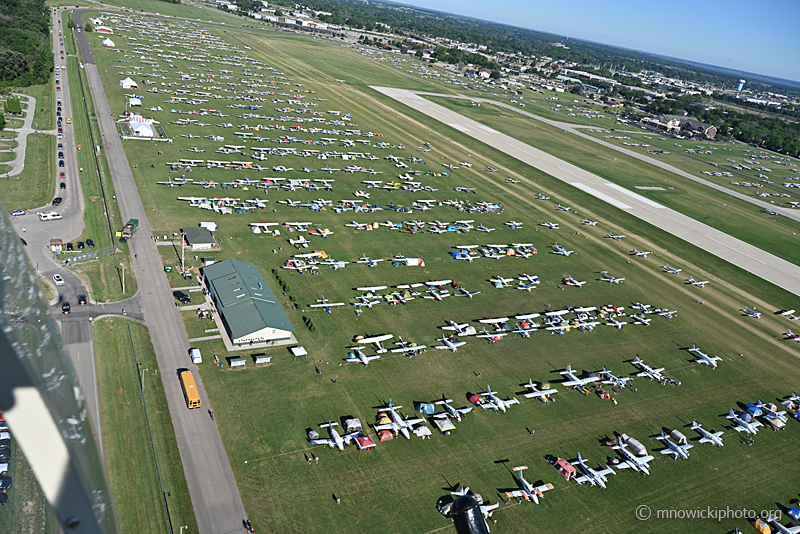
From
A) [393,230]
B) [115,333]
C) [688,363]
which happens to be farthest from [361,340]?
[688,363]

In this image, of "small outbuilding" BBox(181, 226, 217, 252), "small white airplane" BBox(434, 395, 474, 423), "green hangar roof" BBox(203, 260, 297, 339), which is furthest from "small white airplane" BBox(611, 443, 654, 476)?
"small outbuilding" BBox(181, 226, 217, 252)

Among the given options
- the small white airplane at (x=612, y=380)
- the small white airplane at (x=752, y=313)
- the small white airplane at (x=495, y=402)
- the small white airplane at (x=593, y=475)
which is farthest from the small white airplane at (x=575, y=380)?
the small white airplane at (x=752, y=313)

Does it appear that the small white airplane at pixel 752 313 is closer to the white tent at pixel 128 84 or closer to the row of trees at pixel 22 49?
the white tent at pixel 128 84

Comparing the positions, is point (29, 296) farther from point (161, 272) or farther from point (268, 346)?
point (161, 272)

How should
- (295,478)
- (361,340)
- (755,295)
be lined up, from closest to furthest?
(295,478) → (361,340) → (755,295)

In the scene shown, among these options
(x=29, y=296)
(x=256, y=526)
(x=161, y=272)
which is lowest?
(x=256, y=526)

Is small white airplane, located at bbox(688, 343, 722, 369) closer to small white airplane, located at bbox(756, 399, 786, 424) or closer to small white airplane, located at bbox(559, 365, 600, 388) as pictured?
small white airplane, located at bbox(756, 399, 786, 424)
